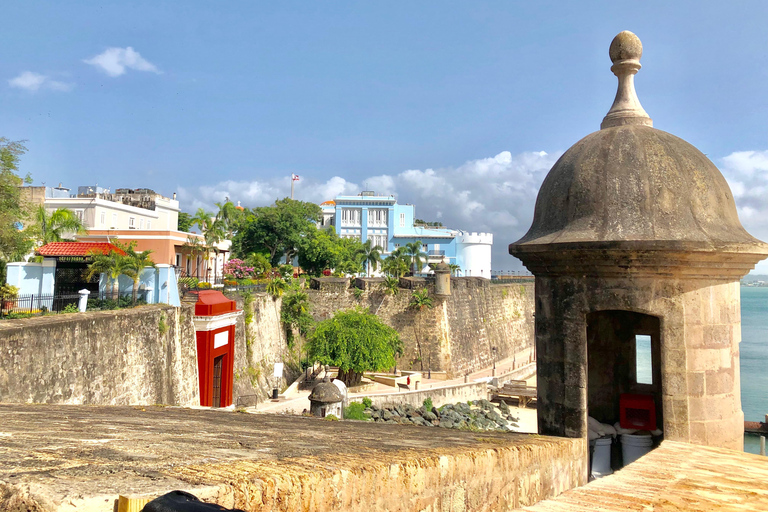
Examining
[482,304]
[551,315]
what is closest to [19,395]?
[551,315]

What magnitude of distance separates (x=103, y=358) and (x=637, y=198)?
1139 centimetres

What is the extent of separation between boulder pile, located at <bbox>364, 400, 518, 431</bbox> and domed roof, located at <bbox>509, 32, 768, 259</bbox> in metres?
16.5

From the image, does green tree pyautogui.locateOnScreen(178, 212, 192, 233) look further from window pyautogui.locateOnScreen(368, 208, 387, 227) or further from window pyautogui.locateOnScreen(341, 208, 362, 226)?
window pyautogui.locateOnScreen(368, 208, 387, 227)

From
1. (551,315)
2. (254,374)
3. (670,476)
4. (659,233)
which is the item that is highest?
(659,233)

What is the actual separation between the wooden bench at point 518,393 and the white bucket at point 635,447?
23.4m

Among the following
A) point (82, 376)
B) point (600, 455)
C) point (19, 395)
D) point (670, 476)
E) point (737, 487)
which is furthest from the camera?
point (82, 376)

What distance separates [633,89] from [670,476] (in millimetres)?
3299

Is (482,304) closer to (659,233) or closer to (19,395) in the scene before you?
(19,395)

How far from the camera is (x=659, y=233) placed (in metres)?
3.85

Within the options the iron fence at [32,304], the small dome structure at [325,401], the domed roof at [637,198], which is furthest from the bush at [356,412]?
the domed roof at [637,198]

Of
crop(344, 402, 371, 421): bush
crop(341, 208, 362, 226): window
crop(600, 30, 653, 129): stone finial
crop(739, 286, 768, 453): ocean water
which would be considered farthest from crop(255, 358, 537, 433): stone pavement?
crop(341, 208, 362, 226): window

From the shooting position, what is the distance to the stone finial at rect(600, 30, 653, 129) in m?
4.61

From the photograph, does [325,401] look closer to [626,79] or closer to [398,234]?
[626,79]

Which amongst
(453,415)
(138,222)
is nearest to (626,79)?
(453,415)
